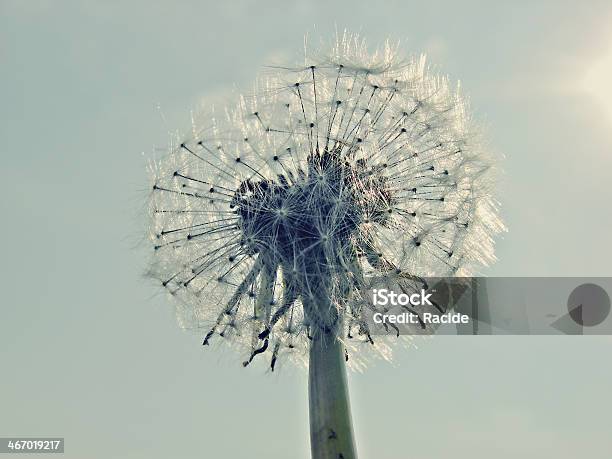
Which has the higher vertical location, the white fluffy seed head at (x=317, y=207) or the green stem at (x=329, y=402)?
the white fluffy seed head at (x=317, y=207)

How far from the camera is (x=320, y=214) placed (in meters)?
16.8

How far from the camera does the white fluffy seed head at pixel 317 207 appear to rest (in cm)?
1708

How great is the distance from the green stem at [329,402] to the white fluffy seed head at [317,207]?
1.06ft

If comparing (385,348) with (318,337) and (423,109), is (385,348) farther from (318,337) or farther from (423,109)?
(423,109)

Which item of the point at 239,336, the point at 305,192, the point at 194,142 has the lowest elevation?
the point at 239,336

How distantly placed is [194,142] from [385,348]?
16.3ft

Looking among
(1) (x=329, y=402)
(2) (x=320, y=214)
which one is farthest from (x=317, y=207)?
(1) (x=329, y=402)

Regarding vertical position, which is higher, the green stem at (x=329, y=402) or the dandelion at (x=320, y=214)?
the dandelion at (x=320, y=214)

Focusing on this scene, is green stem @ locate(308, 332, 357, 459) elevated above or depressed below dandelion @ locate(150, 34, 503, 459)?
below

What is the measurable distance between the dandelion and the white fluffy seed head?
0.08ft

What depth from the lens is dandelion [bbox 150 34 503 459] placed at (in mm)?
17047

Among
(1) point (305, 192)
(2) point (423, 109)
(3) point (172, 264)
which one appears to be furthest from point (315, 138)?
(3) point (172, 264)

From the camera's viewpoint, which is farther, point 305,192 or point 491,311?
point 491,311

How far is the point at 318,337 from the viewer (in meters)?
17.3
